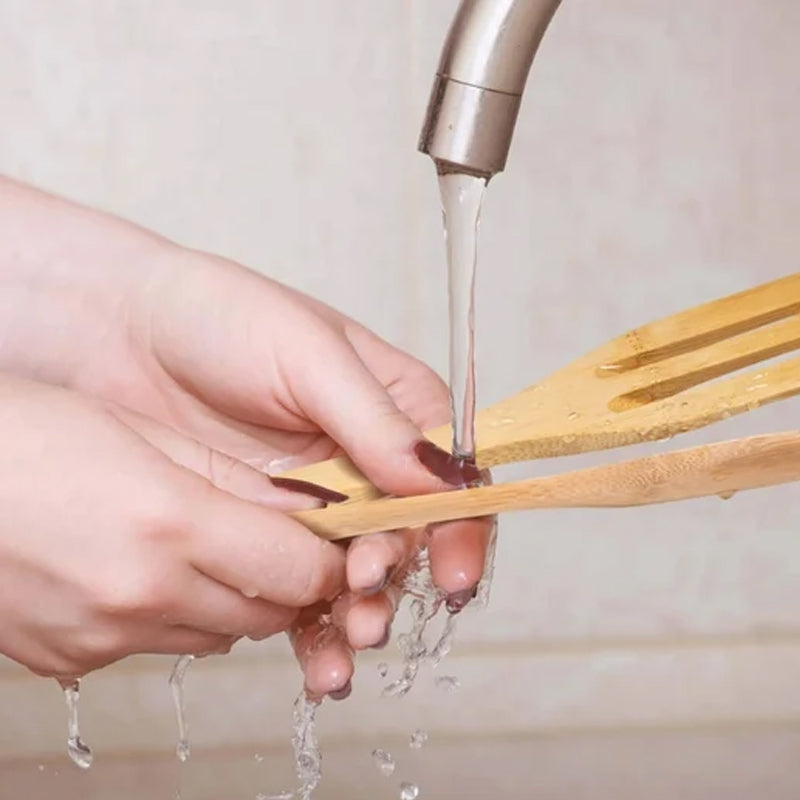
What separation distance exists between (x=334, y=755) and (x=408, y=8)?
388 mm

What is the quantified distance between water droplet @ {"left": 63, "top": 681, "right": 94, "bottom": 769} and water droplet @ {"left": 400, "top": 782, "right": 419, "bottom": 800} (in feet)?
0.53

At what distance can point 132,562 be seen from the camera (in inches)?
17.7

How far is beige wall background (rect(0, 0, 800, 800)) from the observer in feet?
2.45

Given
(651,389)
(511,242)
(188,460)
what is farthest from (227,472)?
(511,242)

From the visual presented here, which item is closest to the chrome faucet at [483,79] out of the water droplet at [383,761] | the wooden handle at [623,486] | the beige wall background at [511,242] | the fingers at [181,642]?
the wooden handle at [623,486]

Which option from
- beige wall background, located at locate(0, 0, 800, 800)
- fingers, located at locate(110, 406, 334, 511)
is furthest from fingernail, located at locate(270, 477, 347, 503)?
beige wall background, located at locate(0, 0, 800, 800)

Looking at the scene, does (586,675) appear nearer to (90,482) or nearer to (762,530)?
(762,530)

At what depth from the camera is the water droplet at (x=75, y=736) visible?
0.57 metres

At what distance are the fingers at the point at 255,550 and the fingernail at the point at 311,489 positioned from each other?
0.07 feet

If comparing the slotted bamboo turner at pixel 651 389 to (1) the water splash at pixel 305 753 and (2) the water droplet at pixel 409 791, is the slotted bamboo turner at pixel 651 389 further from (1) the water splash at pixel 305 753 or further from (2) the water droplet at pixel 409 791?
(2) the water droplet at pixel 409 791

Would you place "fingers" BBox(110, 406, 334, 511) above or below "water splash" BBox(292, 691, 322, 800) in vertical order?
above

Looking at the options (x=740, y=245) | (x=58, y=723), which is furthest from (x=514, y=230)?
(x=58, y=723)

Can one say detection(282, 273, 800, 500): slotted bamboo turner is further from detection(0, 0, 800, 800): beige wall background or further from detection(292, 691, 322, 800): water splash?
detection(0, 0, 800, 800): beige wall background

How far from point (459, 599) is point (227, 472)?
0.30ft
